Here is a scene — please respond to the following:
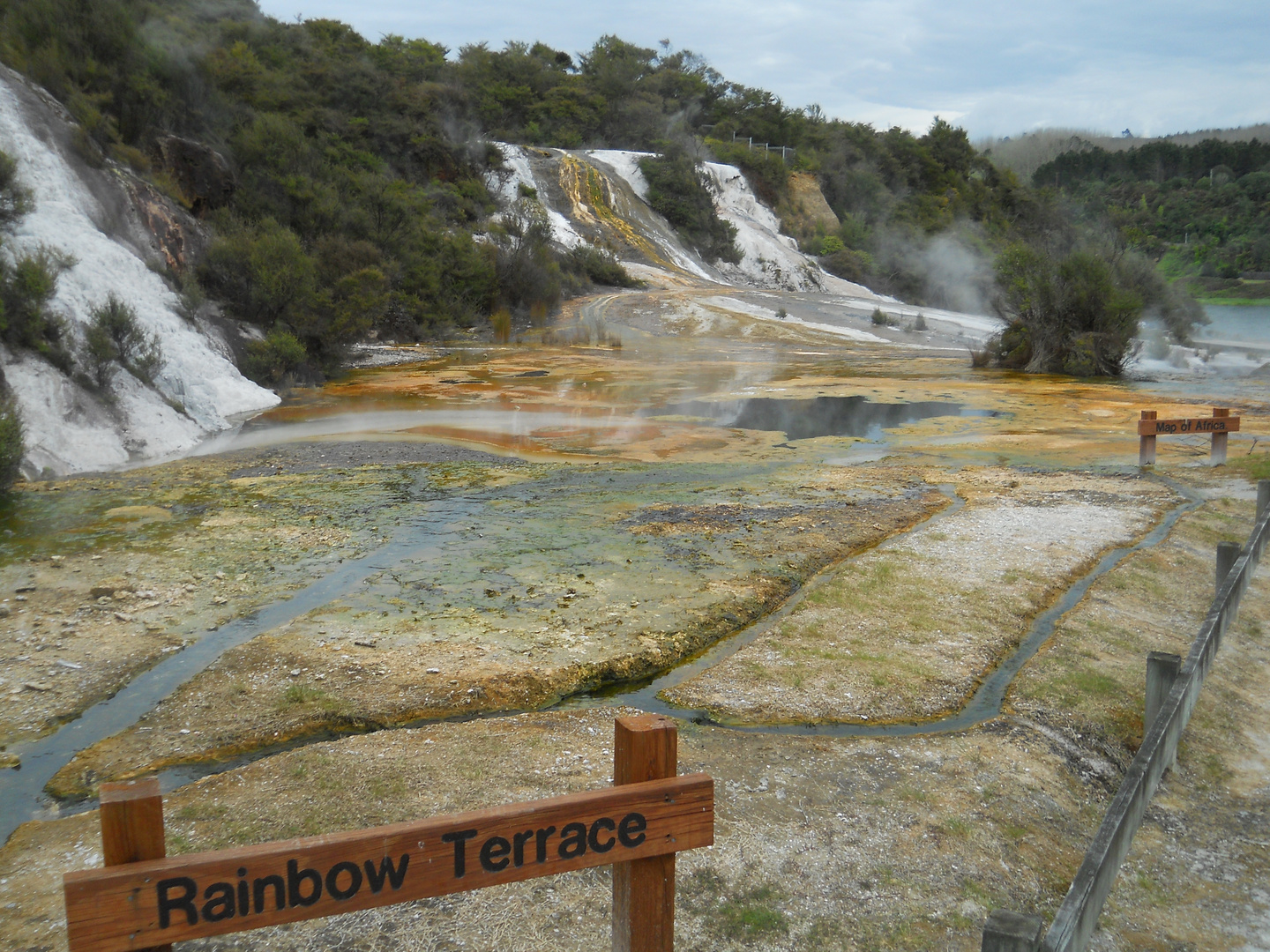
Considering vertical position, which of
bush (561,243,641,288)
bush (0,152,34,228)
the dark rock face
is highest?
the dark rock face

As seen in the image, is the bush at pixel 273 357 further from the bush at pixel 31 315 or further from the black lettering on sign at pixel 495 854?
the black lettering on sign at pixel 495 854

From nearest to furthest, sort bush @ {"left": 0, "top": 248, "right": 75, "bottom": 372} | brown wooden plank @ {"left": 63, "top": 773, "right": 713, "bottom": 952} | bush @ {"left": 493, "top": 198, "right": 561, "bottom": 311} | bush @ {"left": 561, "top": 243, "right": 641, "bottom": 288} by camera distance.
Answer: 1. brown wooden plank @ {"left": 63, "top": 773, "right": 713, "bottom": 952}
2. bush @ {"left": 0, "top": 248, "right": 75, "bottom": 372}
3. bush @ {"left": 493, "top": 198, "right": 561, "bottom": 311}
4. bush @ {"left": 561, "top": 243, "right": 641, "bottom": 288}

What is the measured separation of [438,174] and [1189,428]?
4018 cm

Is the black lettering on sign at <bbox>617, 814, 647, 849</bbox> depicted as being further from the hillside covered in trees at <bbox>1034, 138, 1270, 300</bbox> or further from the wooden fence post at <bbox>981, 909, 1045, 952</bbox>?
the hillside covered in trees at <bbox>1034, 138, 1270, 300</bbox>

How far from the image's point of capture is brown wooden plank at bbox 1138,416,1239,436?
11555mm

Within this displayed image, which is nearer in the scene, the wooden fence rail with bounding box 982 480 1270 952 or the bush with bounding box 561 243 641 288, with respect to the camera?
the wooden fence rail with bounding box 982 480 1270 952

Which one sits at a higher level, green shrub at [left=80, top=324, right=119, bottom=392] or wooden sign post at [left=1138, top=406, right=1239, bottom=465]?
green shrub at [left=80, top=324, right=119, bottom=392]

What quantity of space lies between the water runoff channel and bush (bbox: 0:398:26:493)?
4316mm

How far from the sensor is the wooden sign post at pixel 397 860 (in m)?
2.19

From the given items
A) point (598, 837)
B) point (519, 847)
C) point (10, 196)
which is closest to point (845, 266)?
point (10, 196)

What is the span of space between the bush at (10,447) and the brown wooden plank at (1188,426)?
12543mm

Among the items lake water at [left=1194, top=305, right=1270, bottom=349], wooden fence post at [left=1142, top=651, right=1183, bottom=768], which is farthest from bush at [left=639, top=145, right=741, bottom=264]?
wooden fence post at [left=1142, top=651, right=1183, bottom=768]

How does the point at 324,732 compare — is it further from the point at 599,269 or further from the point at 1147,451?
the point at 599,269

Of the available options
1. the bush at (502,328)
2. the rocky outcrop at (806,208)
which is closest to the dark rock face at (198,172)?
the bush at (502,328)
